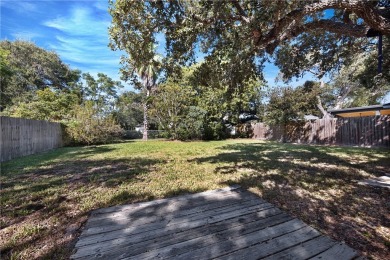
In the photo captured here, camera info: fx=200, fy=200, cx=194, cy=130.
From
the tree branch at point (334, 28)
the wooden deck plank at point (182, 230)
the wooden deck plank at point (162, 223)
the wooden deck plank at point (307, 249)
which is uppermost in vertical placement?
the tree branch at point (334, 28)

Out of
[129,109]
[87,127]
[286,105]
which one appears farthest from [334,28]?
[129,109]

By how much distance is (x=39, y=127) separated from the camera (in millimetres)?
9289

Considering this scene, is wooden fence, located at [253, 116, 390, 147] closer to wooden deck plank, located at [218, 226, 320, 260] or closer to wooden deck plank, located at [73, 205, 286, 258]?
wooden deck plank, located at [73, 205, 286, 258]

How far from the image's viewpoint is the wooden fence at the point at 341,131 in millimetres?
9984

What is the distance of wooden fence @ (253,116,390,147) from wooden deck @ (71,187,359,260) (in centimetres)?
1088

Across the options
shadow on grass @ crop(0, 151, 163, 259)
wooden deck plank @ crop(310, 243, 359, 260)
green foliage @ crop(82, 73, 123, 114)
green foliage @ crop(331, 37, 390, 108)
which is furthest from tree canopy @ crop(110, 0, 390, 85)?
green foliage @ crop(82, 73, 123, 114)

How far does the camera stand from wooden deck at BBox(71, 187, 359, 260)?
181 cm

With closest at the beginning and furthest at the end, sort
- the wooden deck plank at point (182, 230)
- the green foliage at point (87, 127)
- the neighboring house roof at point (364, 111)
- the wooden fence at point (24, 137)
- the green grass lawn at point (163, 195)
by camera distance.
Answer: the wooden deck plank at point (182, 230) < the green grass lawn at point (163, 195) < the wooden fence at point (24, 137) < the green foliage at point (87, 127) < the neighboring house roof at point (364, 111)

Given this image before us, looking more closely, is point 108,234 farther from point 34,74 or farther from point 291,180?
point 34,74

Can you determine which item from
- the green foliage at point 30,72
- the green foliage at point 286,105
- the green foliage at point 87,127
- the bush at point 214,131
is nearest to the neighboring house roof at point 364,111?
the green foliage at point 286,105

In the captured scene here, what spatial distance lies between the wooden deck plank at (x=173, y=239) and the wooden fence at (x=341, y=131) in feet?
36.2

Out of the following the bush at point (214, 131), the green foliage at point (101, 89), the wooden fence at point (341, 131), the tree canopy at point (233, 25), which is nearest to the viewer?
the tree canopy at point (233, 25)

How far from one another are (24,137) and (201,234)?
29.4 feet

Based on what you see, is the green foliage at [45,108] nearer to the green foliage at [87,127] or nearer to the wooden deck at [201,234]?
the green foliage at [87,127]
